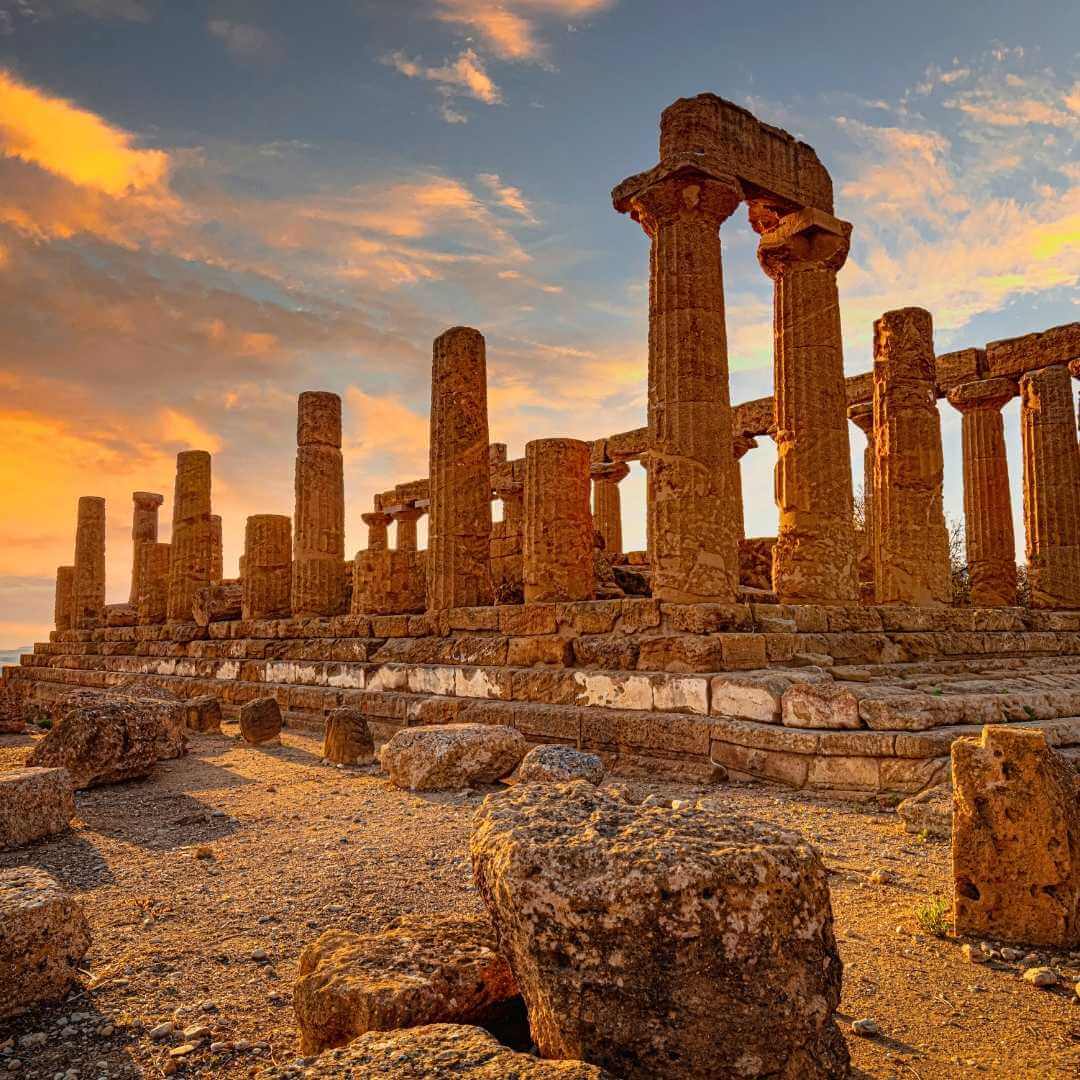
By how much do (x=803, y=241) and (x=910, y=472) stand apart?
12.1 ft

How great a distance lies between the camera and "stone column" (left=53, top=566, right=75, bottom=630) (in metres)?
24.9

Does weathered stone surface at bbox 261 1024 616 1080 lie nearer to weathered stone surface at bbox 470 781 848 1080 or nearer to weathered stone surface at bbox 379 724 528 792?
weathered stone surface at bbox 470 781 848 1080

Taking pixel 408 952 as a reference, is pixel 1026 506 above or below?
above

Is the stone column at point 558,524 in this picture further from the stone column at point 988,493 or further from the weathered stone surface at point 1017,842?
the stone column at point 988,493

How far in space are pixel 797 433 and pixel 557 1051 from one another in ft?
30.5

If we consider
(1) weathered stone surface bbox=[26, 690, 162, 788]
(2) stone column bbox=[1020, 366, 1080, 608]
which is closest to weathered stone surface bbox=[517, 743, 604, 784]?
(1) weathered stone surface bbox=[26, 690, 162, 788]

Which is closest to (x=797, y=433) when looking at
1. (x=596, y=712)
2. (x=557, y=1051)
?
(x=596, y=712)

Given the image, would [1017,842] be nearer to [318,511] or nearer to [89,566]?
[318,511]

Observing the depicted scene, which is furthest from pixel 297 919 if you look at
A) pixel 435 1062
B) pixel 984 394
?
pixel 984 394

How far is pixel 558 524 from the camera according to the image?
10.8m

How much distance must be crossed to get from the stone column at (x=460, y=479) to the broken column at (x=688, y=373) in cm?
333

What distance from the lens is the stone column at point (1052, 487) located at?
50.0 feet

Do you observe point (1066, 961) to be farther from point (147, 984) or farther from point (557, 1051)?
point (147, 984)

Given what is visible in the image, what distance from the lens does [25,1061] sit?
8.75ft
